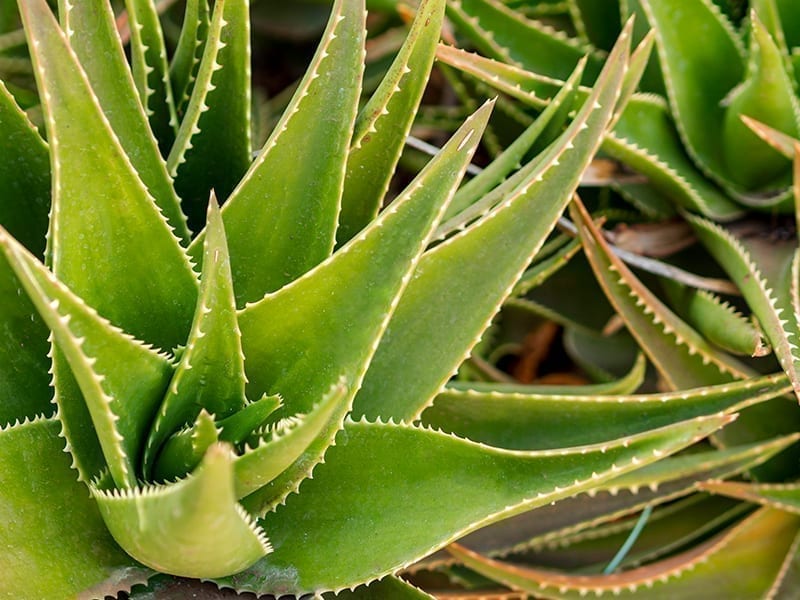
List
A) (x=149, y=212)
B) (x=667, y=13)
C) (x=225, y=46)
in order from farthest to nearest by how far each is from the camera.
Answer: (x=667, y=13), (x=225, y=46), (x=149, y=212)

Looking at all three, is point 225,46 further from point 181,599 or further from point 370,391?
point 181,599

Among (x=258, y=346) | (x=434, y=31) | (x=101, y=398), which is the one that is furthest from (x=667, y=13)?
(x=101, y=398)

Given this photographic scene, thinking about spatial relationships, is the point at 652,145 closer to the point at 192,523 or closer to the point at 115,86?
the point at 115,86

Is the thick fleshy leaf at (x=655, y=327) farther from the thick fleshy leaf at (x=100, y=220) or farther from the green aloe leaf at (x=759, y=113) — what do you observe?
the thick fleshy leaf at (x=100, y=220)

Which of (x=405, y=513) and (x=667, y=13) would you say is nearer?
(x=405, y=513)

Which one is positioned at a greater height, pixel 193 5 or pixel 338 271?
pixel 193 5

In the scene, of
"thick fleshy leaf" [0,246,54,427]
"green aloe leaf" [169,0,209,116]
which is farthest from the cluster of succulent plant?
"thick fleshy leaf" [0,246,54,427]

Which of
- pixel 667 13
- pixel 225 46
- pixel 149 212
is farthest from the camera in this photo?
pixel 667 13

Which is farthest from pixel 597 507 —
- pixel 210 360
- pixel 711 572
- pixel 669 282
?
pixel 210 360
